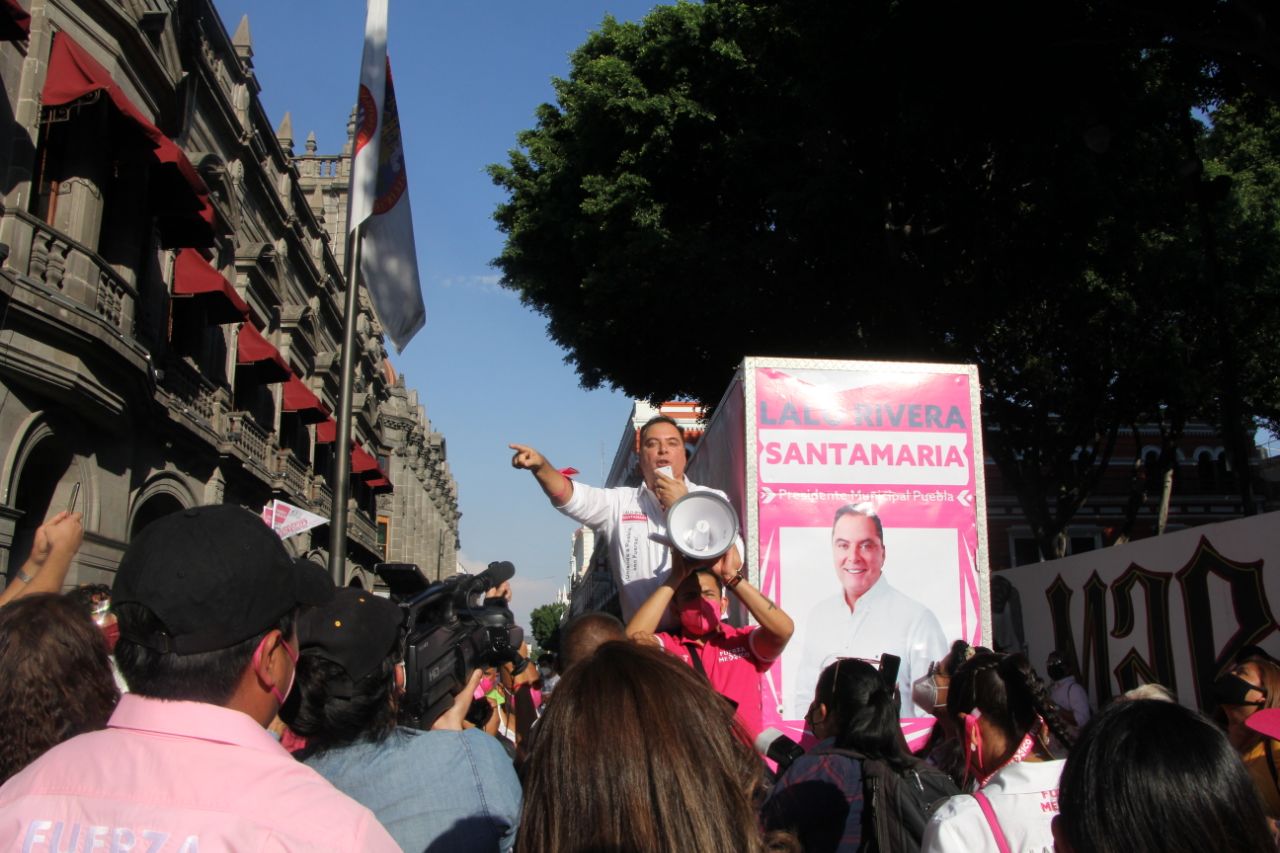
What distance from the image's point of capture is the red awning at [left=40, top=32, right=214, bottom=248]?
1109 cm

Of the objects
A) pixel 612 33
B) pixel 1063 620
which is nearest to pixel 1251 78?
pixel 1063 620

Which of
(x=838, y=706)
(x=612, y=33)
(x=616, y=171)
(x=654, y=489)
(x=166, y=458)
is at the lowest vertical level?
(x=838, y=706)

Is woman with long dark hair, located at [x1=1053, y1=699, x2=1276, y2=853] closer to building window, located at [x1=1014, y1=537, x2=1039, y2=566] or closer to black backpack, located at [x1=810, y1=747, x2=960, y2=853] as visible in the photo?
black backpack, located at [x1=810, y1=747, x2=960, y2=853]

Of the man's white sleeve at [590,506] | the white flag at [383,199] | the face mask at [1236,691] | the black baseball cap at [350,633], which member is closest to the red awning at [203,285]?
the white flag at [383,199]

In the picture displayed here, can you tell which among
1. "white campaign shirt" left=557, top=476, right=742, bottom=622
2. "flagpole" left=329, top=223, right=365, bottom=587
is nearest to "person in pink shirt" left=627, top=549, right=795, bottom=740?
"white campaign shirt" left=557, top=476, right=742, bottom=622

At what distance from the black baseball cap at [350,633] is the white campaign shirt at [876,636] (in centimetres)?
364

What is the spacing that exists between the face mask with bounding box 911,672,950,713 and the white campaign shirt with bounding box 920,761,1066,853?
8.14 ft

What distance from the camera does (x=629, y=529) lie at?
488cm

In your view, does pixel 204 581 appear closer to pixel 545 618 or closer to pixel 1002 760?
pixel 1002 760

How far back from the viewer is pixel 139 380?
496 inches

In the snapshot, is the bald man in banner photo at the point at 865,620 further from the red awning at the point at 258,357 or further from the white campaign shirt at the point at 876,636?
the red awning at the point at 258,357

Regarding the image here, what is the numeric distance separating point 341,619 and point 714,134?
14738mm

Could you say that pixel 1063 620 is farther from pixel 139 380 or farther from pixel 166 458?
pixel 166 458

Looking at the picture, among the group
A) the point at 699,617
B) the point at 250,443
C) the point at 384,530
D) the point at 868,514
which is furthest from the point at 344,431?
the point at 384,530
